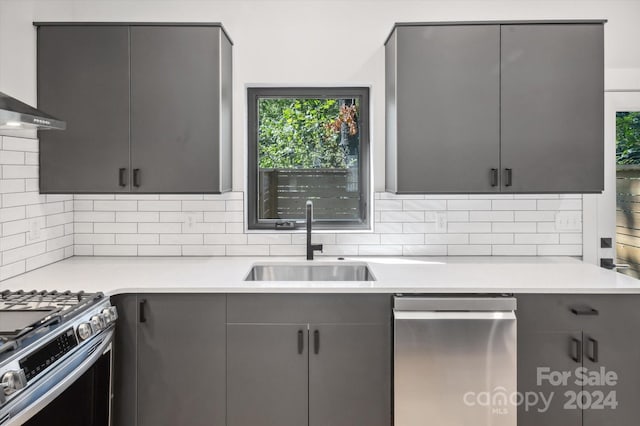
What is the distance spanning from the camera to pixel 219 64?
8.72 ft

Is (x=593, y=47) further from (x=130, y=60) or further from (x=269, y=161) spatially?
(x=130, y=60)

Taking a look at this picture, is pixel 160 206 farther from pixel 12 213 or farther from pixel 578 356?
pixel 578 356

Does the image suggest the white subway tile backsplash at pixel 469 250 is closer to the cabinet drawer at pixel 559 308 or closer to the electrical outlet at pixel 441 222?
the electrical outlet at pixel 441 222

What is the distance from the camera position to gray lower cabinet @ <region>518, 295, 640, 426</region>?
89.4 inches

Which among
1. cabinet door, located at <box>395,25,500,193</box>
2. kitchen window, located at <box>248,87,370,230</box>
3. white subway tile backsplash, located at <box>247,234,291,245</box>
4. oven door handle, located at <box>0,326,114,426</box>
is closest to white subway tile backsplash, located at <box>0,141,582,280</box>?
white subway tile backsplash, located at <box>247,234,291,245</box>

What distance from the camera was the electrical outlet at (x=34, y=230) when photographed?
2.62 meters

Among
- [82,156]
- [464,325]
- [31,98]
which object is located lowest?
[464,325]

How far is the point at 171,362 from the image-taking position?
7.54ft

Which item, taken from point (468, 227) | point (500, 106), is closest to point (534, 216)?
point (468, 227)

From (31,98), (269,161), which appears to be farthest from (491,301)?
(31,98)

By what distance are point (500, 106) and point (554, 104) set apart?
0.94 feet

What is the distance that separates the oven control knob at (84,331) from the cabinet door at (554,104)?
85.2 inches

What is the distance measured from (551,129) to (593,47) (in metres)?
0.49

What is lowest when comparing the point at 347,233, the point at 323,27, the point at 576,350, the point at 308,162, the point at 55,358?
the point at 576,350
